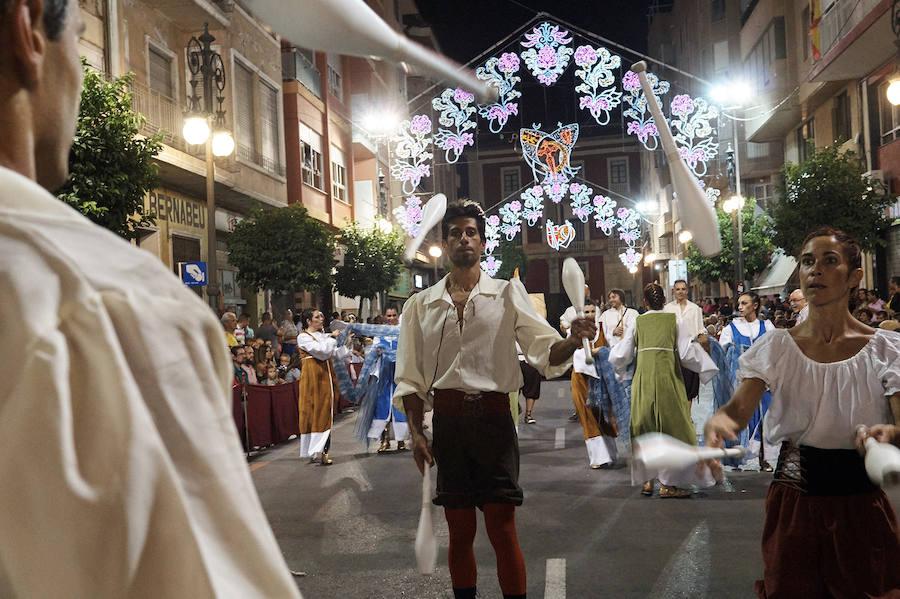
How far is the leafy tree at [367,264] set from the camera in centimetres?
2680

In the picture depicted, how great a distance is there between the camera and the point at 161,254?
747 inches

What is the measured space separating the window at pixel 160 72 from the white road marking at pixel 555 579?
52.5ft

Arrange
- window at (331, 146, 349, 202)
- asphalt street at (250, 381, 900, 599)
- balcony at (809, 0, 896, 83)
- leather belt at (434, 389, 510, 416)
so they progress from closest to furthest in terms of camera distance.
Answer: leather belt at (434, 389, 510, 416), asphalt street at (250, 381, 900, 599), balcony at (809, 0, 896, 83), window at (331, 146, 349, 202)

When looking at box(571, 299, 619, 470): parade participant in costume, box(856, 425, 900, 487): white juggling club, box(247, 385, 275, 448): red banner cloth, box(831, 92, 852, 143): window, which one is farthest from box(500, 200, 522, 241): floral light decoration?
box(856, 425, 900, 487): white juggling club

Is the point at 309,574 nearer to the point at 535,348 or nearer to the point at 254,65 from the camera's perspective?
the point at 535,348

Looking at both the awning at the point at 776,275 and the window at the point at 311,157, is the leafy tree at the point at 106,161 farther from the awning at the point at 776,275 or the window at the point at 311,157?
the awning at the point at 776,275

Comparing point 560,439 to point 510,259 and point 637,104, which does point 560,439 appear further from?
point 510,259

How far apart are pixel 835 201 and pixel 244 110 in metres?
15.3

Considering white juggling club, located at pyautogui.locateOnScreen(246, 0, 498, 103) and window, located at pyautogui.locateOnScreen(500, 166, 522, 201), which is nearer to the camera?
white juggling club, located at pyautogui.locateOnScreen(246, 0, 498, 103)

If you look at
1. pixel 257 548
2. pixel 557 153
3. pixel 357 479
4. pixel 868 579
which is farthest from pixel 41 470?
pixel 557 153

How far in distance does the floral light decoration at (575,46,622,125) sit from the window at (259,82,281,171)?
38.4 feet

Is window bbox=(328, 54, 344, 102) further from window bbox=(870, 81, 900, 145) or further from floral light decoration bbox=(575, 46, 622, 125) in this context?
window bbox=(870, 81, 900, 145)

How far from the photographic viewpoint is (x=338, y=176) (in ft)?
106

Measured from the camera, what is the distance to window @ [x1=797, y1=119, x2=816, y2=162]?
28.9 meters
